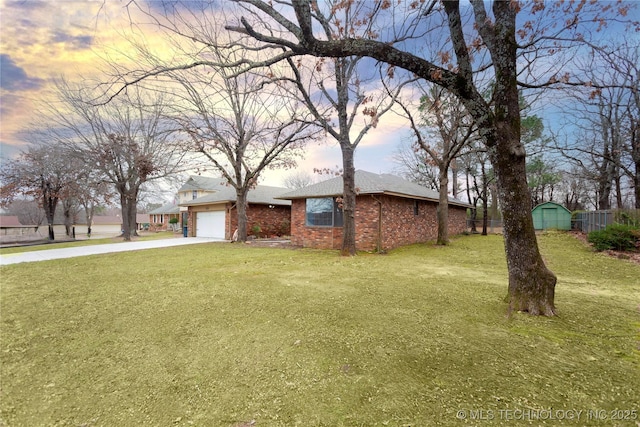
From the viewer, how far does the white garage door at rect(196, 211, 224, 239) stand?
1945 cm

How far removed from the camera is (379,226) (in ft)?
38.1

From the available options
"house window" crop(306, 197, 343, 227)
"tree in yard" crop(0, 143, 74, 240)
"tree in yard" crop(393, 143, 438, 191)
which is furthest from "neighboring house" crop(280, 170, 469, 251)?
"tree in yard" crop(0, 143, 74, 240)

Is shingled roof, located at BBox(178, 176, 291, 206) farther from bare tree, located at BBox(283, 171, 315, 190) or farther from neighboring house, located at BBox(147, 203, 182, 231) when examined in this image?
bare tree, located at BBox(283, 171, 315, 190)

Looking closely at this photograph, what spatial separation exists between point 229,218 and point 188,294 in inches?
538

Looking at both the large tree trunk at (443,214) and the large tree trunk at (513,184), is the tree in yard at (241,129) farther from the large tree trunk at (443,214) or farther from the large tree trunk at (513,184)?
the large tree trunk at (513,184)

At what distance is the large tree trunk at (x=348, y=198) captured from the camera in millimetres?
10195

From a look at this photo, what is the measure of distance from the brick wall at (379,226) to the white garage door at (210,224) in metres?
7.53

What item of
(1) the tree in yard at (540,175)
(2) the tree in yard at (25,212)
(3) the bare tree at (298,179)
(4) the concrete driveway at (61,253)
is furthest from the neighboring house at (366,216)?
(2) the tree in yard at (25,212)

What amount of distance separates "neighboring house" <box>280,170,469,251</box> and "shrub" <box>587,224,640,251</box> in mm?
6643

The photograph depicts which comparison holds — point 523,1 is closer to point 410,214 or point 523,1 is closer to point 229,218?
point 410,214

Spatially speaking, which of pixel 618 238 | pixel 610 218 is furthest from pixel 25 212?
pixel 610 218

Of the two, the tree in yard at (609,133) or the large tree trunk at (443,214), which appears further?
the tree in yard at (609,133)

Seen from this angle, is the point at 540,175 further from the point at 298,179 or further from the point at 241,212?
the point at 298,179

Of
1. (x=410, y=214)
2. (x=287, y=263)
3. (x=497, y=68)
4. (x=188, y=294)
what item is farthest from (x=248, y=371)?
(x=410, y=214)
